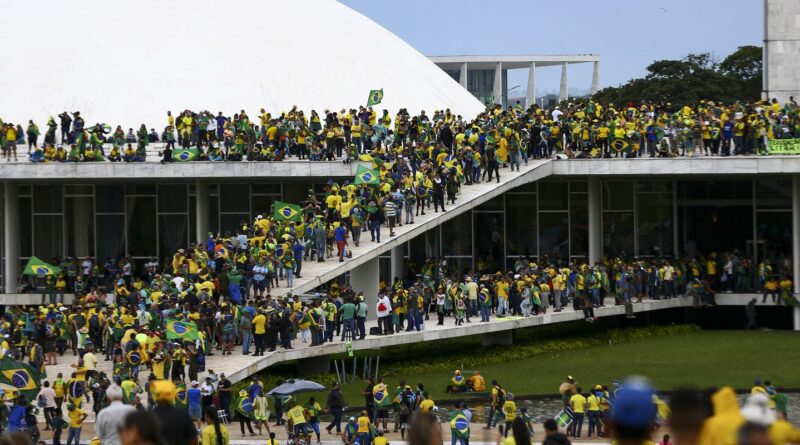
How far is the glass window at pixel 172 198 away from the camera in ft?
140

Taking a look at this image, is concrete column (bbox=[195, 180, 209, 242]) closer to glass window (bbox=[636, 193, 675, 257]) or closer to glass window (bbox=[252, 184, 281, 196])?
glass window (bbox=[252, 184, 281, 196])

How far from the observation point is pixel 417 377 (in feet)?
105

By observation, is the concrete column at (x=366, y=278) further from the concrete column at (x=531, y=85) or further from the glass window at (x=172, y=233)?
the concrete column at (x=531, y=85)

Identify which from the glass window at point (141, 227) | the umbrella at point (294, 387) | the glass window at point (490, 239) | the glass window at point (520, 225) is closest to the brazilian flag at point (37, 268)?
the glass window at point (141, 227)

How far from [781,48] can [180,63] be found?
1840 cm

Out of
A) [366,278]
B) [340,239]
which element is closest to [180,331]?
[340,239]

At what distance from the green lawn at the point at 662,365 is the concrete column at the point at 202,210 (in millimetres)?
10357

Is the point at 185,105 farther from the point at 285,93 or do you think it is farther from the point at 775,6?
the point at 775,6

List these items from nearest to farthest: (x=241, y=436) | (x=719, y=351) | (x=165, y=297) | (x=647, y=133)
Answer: (x=241, y=436) < (x=165, y=297) < (x=719, y=351) < (x=647, y=133)

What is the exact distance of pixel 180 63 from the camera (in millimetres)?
47000

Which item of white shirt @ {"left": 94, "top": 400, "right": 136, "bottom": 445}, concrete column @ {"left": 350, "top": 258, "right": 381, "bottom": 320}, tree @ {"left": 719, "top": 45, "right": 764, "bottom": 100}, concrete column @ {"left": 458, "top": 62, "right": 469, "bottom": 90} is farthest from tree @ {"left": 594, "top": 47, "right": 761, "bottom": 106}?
white shirt @ {"left": 94, "top": 400, "right": 136, "bottom": 445}

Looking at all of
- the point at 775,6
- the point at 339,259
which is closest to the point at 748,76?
the point at 775,6

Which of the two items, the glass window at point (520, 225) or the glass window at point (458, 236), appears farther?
the glass window at point (520, 225)

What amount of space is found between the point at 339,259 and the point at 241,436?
9061 millimetres
